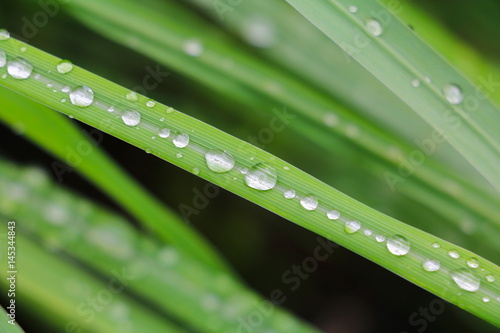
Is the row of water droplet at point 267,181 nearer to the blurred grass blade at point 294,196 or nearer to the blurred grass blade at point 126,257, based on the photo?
the blurred grass blade at point 294,196

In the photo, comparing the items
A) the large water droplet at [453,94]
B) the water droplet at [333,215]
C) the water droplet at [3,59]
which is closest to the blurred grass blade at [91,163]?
the water droplet at [3,59]

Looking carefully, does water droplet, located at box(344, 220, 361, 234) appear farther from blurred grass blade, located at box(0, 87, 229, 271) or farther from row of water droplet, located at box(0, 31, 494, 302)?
blurred grass blade, located at box(0, 87, 229, 271)

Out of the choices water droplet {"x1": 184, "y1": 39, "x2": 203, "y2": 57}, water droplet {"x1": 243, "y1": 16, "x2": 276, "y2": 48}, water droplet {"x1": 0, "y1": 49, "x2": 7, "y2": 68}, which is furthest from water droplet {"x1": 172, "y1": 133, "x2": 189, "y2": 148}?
water droplet {"x1": 243, "y1": 16, "x2": 276, "y2": 48}

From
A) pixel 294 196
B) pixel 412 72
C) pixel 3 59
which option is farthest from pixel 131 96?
pixel 412 72

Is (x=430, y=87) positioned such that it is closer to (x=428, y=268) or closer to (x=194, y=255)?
(x=428, y=268)

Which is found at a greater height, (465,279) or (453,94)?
(453,94)

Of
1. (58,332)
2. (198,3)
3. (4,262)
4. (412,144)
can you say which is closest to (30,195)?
(4,262)

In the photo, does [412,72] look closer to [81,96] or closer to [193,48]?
[193,48]

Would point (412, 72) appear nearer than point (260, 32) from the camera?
Yes
